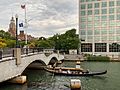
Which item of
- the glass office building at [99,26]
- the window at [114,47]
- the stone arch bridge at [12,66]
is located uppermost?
the glass office building at [99,26]

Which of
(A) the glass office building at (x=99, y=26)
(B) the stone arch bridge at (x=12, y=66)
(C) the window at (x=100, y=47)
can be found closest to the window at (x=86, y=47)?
(A) the glass office building at (x=99, y=26)

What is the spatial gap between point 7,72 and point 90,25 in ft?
291

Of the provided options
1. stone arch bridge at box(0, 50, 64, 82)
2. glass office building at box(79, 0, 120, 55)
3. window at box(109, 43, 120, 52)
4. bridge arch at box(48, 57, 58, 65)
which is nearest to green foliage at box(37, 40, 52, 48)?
glass office building at box(79, 0, 120, 55)

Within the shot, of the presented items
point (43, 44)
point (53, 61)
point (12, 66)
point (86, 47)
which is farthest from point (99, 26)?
point (12, 66)

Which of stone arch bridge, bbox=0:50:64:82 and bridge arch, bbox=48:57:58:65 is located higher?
stone arch bridge, bbox=0:50:64:82

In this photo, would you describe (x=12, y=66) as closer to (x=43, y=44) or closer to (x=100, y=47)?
(x=43, y=44)

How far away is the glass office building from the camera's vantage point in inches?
4318

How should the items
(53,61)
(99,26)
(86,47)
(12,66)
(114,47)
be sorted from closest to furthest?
(12,66) < (53,61) < (114,47) < (99,26) < (86,47)

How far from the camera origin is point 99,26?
368ft

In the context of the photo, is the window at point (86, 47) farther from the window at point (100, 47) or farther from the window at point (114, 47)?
the window at point (114, 47)

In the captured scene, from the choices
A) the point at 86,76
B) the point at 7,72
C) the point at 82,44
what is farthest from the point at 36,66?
the point at 82,44

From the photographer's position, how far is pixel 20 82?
3341 cm

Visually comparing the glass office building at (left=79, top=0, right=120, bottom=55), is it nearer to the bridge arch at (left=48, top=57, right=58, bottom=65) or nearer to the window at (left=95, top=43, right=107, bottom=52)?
the window at (left=95, top=43, right=107, bottom=52)

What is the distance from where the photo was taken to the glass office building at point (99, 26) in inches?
4318
